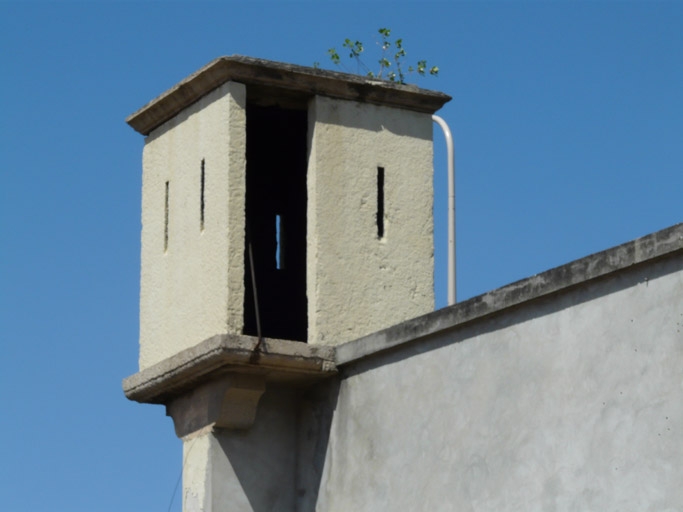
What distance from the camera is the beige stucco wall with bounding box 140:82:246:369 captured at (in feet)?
35.9

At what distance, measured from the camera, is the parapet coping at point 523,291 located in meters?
8.05

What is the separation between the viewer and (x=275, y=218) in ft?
41.9

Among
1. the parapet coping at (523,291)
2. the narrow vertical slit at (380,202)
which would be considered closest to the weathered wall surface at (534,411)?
the parapet coping at (523,291)

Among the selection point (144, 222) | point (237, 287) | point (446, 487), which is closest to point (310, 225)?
point (237, 287)

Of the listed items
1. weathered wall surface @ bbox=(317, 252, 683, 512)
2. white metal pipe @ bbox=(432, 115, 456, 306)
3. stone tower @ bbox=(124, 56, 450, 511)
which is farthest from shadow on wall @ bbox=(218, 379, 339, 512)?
white metal pipe @ bbox=(432, 115, 456, 306)

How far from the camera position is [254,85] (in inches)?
444

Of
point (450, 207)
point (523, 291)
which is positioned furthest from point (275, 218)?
point (523, 291)

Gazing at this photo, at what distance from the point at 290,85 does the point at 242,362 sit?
202 cm

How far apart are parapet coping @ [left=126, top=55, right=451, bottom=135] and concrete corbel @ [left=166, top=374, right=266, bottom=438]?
202 cm

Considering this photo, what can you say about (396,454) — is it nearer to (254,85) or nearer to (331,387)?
(331,387)

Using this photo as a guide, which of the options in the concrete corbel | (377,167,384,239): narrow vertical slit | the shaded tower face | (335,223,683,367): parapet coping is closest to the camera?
(335,223,683,367): parapet coping

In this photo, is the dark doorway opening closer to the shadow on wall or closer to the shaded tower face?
the shaded tower face

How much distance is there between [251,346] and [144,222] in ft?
7.09

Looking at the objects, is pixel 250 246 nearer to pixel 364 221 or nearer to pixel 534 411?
pixel 364 221
